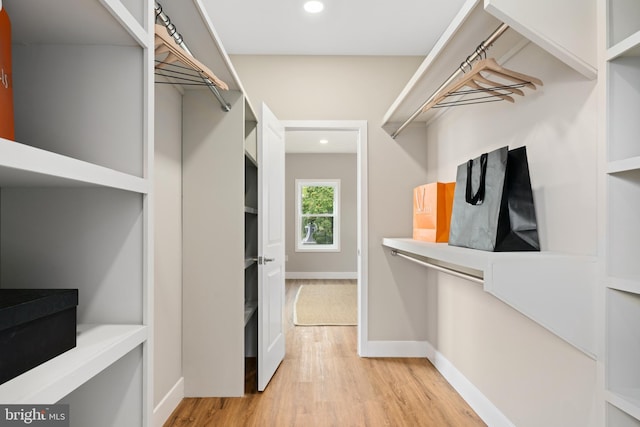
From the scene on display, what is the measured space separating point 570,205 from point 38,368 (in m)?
1.72

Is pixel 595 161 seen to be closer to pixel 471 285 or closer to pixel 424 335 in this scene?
pixel 471 285

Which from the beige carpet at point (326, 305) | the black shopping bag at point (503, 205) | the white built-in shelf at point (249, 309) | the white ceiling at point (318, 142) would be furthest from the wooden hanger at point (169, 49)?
the white ceiling at point (318, 142)

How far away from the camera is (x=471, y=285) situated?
243 centimetres

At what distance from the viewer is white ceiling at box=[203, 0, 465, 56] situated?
261 cm

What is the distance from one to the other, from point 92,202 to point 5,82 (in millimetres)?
265

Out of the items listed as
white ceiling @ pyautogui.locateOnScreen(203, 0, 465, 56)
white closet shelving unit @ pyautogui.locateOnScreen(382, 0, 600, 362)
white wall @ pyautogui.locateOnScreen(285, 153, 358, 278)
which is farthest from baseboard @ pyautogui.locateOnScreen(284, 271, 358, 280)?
white closet shelving unit @ pyautogui.locateOnScreen(382, 0, 600, 362)

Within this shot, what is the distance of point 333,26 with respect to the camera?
9.44 feet

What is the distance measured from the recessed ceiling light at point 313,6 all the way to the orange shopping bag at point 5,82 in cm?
222

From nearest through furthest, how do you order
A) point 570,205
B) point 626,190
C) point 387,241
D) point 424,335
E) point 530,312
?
point 626,190
point 530,312
point 570,205
point 387,241
point 424,335

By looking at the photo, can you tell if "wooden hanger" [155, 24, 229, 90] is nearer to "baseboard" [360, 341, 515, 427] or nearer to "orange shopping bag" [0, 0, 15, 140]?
"orange shopping bag" [0, 0, 15, 140]

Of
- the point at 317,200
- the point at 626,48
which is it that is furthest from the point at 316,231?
the point at 626,48

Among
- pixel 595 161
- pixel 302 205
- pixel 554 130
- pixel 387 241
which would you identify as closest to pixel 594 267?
pixel 595 161

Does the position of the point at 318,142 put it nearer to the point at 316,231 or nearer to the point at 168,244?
the point at 316,231

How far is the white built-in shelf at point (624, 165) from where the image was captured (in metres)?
1.12
